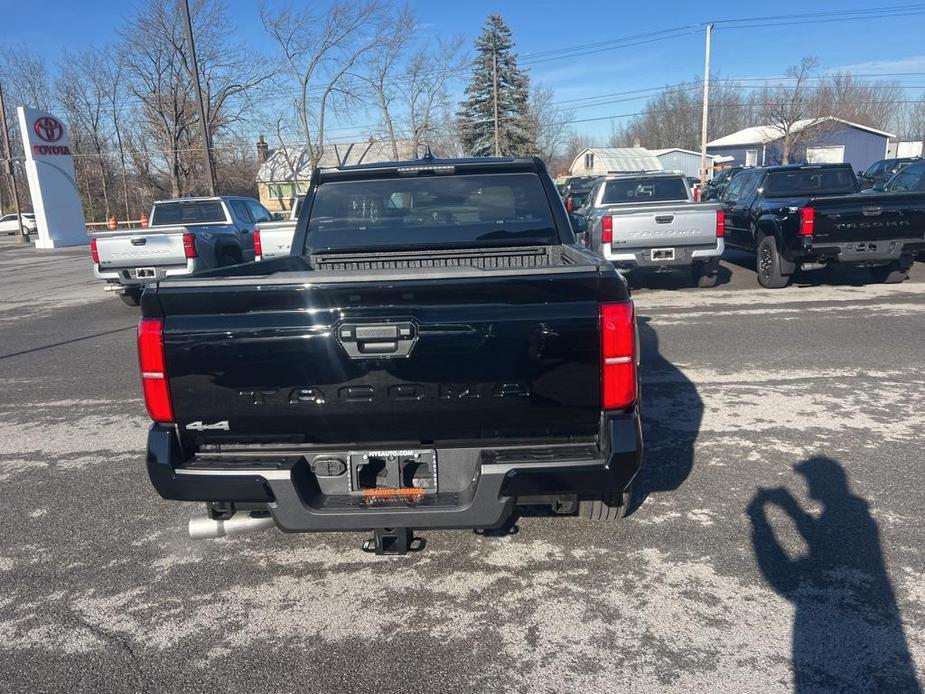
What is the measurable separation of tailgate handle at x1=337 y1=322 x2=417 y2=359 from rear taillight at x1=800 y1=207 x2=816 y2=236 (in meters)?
8.70

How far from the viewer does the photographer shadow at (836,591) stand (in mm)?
2510

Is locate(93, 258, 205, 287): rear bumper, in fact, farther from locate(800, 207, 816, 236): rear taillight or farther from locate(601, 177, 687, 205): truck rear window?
locate(800, 207, 816, 236): rear taillight

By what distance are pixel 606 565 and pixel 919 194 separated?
9.07 m

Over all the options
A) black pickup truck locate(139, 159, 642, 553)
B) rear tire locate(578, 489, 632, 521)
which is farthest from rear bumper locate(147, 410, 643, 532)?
rear tire locate(578, 489, 632, 521)

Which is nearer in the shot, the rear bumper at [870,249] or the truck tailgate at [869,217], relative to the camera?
the truck tailgate at [869,217]

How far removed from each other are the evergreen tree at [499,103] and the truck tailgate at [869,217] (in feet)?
148

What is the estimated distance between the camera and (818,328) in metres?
8.19

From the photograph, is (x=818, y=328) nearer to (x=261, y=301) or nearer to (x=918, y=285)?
(x=918, y=285)

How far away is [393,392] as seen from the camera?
277 cm

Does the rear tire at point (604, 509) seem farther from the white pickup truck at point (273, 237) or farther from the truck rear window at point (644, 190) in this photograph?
the truck rear window at point (644, 190)

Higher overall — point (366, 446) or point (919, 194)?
point (919, 194)

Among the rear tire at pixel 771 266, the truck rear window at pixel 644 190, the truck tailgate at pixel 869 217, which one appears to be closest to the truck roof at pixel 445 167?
the truck tailgate at pixel 869 217

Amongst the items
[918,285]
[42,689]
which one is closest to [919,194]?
[918,285]

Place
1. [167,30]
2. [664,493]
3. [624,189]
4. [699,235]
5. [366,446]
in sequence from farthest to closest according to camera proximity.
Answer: [167,30]
[624,189]
[699,235]
[664,493]
[366,446]
